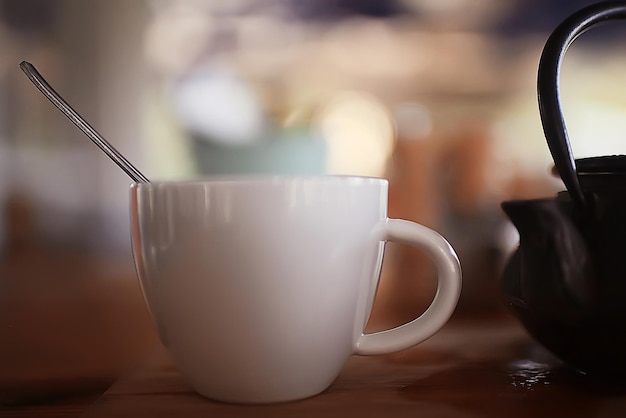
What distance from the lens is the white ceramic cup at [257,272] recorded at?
32 centimetres

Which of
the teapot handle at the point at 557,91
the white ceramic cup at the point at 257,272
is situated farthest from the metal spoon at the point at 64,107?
the teapot handle at the point at 557,91

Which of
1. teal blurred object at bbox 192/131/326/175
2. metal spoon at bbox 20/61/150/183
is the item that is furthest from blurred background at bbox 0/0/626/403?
metal spoon at bbox 20/61/150/183

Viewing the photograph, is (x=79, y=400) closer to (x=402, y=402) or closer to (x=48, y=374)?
(x=48, y=374)

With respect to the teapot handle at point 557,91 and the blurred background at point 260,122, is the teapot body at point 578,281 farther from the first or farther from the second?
the blurred background at point 260,122

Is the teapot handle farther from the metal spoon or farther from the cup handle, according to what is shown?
the metal spoon

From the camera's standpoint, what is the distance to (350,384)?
388mm

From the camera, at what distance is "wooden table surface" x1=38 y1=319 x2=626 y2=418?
1.12 ft

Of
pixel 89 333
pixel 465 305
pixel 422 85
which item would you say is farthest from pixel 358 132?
pixel 89 333

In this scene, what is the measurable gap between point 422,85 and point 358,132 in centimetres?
7

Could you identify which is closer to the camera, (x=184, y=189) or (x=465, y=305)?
(x=184, y=189)

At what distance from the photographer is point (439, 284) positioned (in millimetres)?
372

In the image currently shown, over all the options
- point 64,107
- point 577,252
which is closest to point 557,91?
point 577,252

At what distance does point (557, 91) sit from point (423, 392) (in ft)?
0.63

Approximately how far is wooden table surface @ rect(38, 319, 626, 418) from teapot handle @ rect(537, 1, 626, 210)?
0.11 meters
